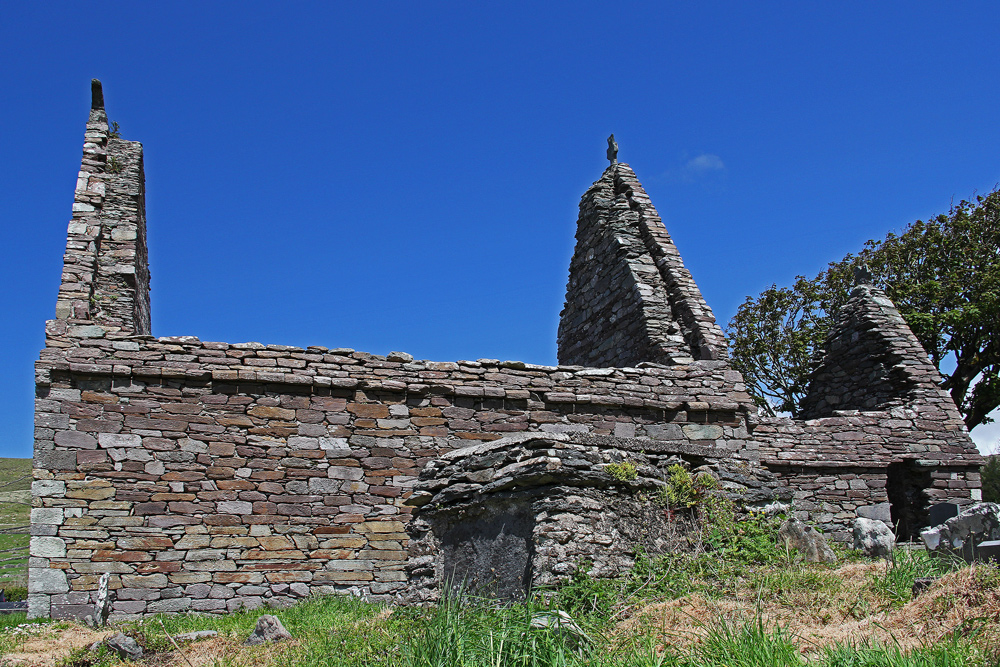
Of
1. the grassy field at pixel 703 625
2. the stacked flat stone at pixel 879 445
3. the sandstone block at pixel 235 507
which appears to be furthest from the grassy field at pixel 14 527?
the stacked flat stone at pixel 879 445

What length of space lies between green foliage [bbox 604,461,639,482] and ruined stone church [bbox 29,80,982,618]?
7 cm

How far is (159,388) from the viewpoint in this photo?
32.6ft

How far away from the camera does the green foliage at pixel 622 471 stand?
6180mm

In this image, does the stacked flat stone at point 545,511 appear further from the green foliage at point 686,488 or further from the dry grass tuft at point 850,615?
the dry grass tuft at point 850,615

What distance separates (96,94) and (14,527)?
39.2 feet

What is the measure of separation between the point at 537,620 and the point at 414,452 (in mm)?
5872

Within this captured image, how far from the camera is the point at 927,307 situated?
75.8 ft

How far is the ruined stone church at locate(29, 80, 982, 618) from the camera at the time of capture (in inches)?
286

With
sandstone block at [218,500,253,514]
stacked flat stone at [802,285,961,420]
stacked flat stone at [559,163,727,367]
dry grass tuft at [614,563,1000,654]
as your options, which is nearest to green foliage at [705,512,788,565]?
dry grass tuft at [614,563,1000,654]

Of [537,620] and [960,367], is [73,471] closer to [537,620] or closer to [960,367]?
[537,620]

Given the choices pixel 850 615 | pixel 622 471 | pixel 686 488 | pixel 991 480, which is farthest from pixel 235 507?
pixel 991 480

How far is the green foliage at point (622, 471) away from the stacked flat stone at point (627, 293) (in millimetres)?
6202

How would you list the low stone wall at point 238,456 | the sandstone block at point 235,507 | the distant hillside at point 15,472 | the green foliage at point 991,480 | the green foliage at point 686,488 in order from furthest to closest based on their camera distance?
Answer: 1. the distant hillside at point 15,472
2. the green foliage at point 991,480
3. the sandstone block at point 235,507
4. the low stone wall at point 238,456
5. the green foliage at point 686,488

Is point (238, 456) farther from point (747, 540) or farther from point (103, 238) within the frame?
point (747, 540)
